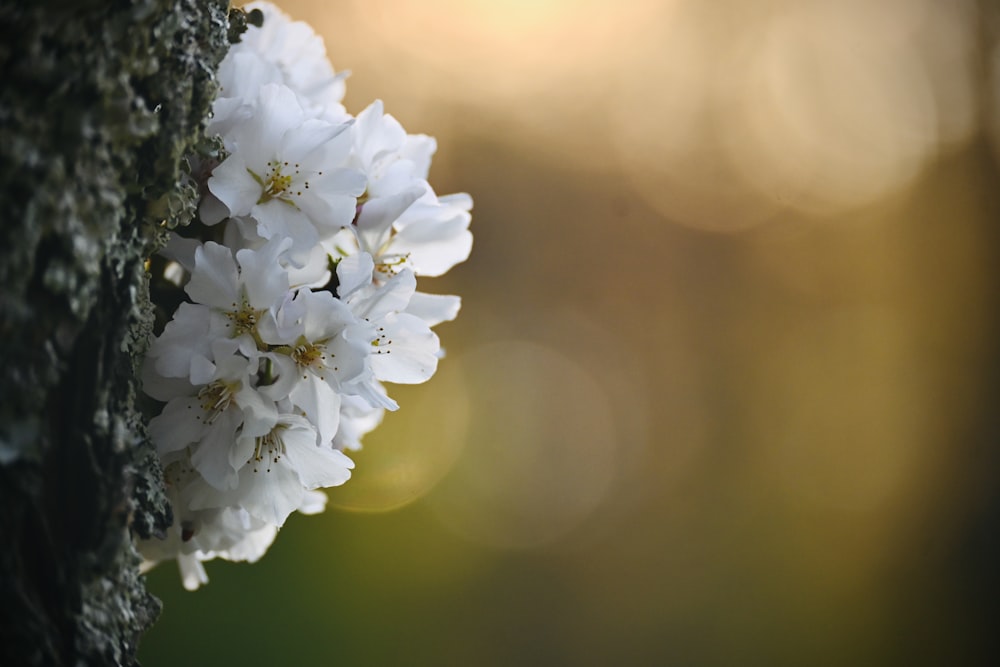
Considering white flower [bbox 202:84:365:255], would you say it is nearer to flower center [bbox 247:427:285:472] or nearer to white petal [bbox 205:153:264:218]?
white petal [bbox 205:153:264:218]

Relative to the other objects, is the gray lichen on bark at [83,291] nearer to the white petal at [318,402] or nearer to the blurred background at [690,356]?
the white petal at [318,402]

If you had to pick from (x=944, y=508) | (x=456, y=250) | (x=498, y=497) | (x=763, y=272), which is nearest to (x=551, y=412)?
(x=498, y=497)

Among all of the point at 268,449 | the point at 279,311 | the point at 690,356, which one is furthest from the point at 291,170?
the point at 690,356

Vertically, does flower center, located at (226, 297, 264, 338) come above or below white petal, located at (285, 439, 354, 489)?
above

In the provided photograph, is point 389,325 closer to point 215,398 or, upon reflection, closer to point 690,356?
point 215,398

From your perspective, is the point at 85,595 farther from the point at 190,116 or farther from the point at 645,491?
the point at 645,491

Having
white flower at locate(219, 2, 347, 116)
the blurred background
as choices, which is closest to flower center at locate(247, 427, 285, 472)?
white flower at locate(219, 2, 347, 116)
